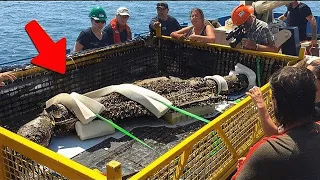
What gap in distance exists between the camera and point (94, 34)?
489cm

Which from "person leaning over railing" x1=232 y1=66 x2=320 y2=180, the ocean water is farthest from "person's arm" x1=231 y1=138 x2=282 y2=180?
the ocean water

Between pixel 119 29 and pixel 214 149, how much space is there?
333 centimetres

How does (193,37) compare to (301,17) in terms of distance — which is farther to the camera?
(301,17)

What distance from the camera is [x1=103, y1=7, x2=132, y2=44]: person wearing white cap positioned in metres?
5.25

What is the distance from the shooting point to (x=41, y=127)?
9.74 ft

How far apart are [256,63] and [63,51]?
7.16ft

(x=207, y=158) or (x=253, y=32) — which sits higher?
(x=253, y=32)

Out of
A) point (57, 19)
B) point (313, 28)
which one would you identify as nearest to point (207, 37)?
point (313, 28)

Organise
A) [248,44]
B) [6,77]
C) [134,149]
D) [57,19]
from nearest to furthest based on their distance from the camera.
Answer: [134,149] → [6,77] → [248,44] → [57,19]

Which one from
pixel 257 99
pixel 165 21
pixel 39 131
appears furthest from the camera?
pixel 165 21

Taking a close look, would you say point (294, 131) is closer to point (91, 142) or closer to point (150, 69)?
point (91, 142)

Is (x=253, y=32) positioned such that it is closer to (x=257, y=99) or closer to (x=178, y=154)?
(x=257, y=99)

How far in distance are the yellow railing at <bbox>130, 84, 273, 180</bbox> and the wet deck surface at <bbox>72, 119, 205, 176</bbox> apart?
0.61m

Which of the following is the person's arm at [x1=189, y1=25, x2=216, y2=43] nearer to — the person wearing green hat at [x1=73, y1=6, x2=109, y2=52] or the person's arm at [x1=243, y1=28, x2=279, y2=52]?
the person's arm at [x1=243, y1=28, x2=279, y2=52]
